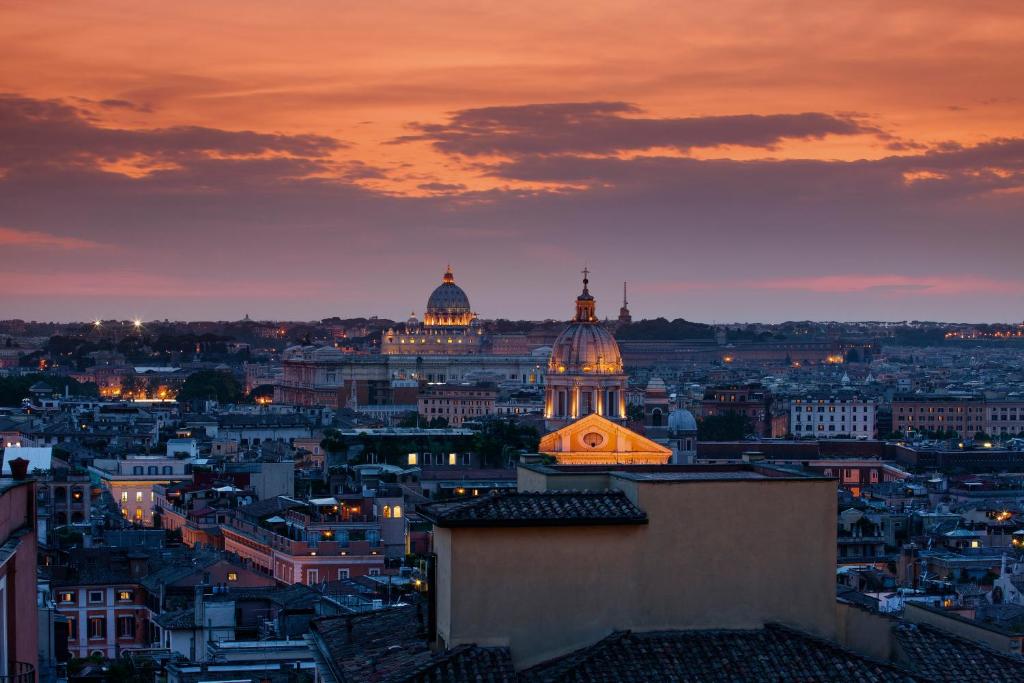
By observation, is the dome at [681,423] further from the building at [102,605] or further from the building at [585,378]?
the building at [102,605]

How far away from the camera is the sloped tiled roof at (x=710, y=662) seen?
1215cm

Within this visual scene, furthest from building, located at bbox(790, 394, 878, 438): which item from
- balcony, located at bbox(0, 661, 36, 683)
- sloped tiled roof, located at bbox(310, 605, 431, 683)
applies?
balcony, located at bbox(0, 661, 36, 683)

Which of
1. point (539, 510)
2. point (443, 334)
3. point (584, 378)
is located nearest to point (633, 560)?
point (539, 510)

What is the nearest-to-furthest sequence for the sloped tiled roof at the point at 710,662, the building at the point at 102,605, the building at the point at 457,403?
the sloped tiled roof at the point at 710,662 < the building at the point at 102,605 < the building at the point at 457,403

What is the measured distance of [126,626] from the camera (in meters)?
38.7

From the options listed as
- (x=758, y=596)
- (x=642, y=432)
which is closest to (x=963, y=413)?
(x=642, y=432)

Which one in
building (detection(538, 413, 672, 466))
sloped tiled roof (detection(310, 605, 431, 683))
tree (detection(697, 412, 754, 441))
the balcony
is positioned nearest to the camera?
the balcony

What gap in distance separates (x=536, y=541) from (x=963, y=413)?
433 feet

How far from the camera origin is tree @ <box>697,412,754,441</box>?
116938mm

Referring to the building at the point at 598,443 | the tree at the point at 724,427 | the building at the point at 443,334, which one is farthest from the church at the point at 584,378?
the building at the point at 443,334

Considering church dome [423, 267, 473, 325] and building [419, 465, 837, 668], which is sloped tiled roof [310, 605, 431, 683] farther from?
church dome [423, 267, 473, 325]

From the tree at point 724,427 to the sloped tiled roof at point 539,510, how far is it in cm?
10135

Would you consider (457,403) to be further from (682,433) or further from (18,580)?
(18,580)

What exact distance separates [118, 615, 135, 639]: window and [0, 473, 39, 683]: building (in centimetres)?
2747
